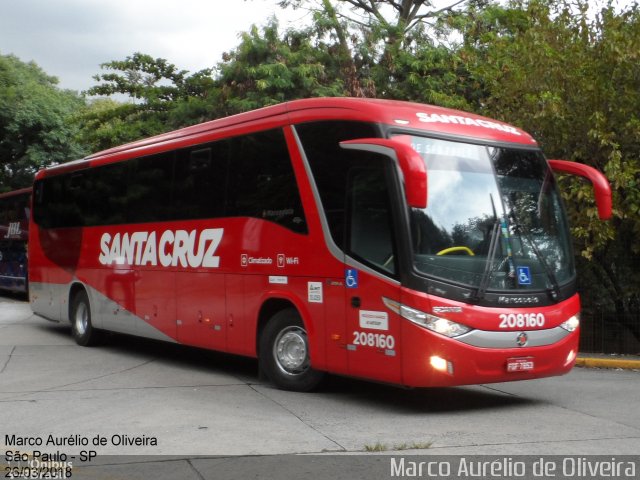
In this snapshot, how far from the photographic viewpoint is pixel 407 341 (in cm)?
834

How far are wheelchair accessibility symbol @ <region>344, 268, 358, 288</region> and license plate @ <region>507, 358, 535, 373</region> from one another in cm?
173

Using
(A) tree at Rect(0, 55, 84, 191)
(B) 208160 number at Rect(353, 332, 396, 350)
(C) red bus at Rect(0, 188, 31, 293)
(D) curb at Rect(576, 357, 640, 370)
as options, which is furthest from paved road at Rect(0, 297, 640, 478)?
(A) tree at Rect(0, 55, 84, 191)

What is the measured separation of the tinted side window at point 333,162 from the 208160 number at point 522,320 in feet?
6.04

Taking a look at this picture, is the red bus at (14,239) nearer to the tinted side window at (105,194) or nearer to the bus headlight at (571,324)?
the tinted side window at (105,194)

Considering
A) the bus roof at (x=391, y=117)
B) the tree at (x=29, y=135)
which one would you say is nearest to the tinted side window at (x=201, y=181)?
the bus roof at (x=391, y=117)

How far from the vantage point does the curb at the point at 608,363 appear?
13000 mm

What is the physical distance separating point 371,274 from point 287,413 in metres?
1.63

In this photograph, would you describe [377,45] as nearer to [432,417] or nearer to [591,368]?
[591,368]

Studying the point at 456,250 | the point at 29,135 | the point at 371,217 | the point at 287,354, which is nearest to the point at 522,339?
the point at 456,250

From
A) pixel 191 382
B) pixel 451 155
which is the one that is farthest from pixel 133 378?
pixel 451 155

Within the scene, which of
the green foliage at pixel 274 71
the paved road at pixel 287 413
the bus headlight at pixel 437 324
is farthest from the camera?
the green foliage at pixel 274 71

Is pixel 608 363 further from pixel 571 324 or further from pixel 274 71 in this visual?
pixel 274 71

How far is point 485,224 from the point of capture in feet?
28.5

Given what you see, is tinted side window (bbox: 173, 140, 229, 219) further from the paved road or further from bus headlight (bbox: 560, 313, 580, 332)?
bus headlight (bbox: 560, 313, 580, 332)
